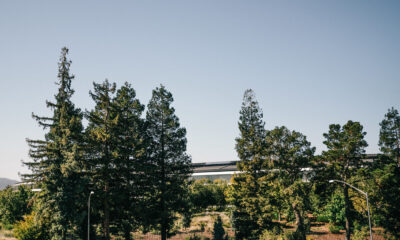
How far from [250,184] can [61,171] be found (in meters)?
23.6

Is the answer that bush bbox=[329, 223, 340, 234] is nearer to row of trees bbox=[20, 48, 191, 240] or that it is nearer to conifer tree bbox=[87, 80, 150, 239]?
row of trees bbox=[20, 48, 191, 240]

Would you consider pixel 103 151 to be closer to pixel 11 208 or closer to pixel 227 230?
pixel 227 230

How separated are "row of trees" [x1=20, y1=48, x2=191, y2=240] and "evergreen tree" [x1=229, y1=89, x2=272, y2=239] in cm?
806

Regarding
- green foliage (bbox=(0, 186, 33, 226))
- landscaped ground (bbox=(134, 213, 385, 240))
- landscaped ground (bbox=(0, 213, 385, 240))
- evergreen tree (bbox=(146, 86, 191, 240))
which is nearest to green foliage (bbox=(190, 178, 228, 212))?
landscaped ground (bbox=(134, 213, 385, 240))

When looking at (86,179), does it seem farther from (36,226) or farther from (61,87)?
(61,87)

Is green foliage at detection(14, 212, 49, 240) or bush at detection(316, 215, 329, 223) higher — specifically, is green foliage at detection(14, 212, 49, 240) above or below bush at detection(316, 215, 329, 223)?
above

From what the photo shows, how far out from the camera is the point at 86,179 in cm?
2967

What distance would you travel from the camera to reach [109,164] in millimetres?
31859

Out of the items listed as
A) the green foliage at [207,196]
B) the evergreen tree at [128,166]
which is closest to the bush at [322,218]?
the green foliage at [207,196]

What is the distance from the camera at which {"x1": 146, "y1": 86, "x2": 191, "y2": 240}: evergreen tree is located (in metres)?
35.1

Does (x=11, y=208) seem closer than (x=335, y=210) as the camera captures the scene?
No

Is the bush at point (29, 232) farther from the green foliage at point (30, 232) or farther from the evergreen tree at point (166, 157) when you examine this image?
the evergreen tree at point (166, 157)

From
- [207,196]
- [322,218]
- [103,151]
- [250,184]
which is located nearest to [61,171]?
[103,151]

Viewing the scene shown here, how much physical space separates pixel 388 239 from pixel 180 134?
3015 centimetres
